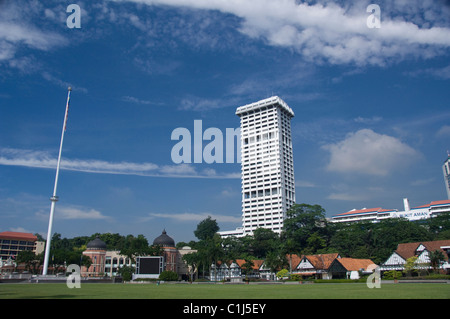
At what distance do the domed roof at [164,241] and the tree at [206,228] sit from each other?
43.5 meters

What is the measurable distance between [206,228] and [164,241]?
46.3 meters

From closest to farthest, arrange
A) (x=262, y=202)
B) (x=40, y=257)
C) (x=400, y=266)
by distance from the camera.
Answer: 1. (x=400, y=266)
2. (x=40, y=257)
3. (x=262, y=202)

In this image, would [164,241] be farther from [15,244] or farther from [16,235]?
[16,235]

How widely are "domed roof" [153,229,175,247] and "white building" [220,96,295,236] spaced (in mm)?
60630

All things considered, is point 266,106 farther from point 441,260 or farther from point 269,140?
point 441,260

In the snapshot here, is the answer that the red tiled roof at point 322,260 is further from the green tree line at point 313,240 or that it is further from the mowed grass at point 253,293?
the mowed grass at point 253,293

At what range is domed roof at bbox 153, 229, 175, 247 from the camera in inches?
Result: 3762

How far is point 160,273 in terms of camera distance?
77938mm

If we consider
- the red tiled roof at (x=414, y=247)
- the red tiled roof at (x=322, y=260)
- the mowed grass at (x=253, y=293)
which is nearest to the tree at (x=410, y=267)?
the red tiled roof at (x=414, y=247)

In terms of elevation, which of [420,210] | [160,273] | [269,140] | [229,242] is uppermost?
[269,140]

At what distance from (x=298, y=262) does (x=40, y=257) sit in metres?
67.8

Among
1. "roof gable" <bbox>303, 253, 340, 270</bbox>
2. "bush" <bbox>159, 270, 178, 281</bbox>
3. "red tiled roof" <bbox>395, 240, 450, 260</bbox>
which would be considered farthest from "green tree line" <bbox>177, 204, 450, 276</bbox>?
"red tiled roof" <bbox>395, 240, 450, 260</bbox>
